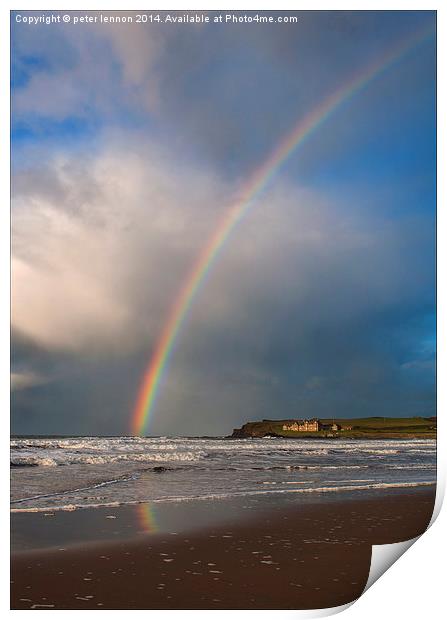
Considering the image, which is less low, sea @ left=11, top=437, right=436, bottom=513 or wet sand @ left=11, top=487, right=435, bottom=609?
sea @ left=11, top=437, right=436, bottom=513

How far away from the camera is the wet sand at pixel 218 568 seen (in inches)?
159

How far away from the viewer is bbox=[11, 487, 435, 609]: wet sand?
4051 millimetres

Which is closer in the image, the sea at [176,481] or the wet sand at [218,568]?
the wet sand at [218,568]

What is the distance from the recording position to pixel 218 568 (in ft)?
15.4

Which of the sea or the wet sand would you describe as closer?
the wet sand

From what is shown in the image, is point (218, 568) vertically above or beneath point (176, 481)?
beneath

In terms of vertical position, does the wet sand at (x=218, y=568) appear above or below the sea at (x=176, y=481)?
below

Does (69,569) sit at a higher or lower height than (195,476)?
lower

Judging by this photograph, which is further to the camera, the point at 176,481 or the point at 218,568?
the point at 176,481
